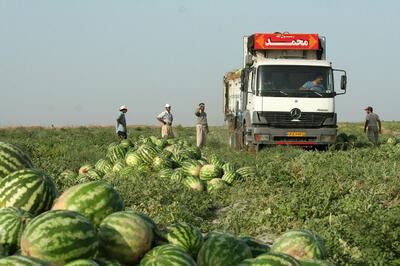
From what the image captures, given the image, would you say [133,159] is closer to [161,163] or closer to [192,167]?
[161,163]

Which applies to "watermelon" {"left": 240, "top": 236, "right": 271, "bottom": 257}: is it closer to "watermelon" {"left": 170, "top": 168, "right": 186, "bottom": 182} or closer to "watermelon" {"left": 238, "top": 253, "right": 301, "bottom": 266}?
"watermelon" {"left": 238, "top": 253, "right": 301, "bottom": 266}

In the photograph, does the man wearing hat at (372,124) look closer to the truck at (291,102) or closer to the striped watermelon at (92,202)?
the truck at (291,102)

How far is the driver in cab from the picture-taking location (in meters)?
13.3

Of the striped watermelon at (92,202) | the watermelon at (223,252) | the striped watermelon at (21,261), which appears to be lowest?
the watermelon at (223,252)

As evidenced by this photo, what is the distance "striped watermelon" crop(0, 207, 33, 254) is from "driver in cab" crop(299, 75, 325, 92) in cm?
1132

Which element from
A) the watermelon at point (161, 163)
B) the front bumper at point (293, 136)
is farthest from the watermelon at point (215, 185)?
the front bumper at point (293, 136)

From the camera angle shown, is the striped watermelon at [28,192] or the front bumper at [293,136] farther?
the front bumper at [293,136]

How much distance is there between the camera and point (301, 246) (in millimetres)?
3352

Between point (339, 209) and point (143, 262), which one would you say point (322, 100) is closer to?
point (339, 209)

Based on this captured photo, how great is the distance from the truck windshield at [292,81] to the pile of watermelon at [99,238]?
9.99 meters

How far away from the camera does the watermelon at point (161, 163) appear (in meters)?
9.53

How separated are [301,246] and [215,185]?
16.8ft

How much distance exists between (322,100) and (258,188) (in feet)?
20.2

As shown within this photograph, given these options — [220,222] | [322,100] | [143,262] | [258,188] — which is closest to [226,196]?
[258,188]
